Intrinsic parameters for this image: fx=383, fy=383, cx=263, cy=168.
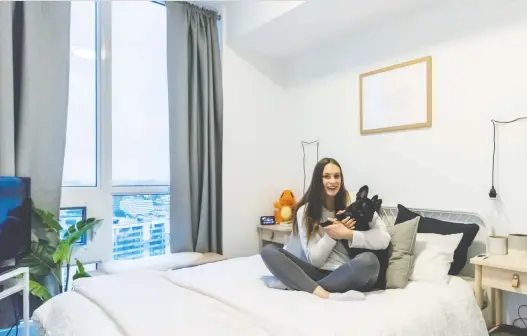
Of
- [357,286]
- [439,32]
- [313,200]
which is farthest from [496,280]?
[439,32]

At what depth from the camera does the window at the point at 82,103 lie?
287 centimetres

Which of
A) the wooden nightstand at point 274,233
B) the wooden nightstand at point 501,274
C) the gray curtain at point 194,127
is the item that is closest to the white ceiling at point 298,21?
the gray curtain at point 194,127

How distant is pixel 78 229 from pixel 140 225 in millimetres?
618

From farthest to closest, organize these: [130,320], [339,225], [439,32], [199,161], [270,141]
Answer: [270,141] → [199,161] → [439,32] → [339,225] → [130,320]

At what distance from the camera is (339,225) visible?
2.05 m

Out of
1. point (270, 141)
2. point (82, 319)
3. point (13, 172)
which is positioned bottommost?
point (82, 319)

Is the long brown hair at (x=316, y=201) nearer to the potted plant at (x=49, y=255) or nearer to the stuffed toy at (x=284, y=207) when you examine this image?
the stuffed toy at (x=284, y=207)

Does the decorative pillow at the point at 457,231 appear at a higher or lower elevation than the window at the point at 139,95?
lower

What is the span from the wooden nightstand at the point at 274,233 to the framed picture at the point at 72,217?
1479 millimetres

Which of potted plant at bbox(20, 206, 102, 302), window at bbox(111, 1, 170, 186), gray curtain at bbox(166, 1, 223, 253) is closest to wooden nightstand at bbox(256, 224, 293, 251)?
gray curtain at bbox(166, 1, 223, 253)

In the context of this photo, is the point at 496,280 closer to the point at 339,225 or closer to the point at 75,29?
the point at 339,225

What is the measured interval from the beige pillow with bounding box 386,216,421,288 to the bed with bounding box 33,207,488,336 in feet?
0.23

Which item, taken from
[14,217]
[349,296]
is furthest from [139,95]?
[349,296]

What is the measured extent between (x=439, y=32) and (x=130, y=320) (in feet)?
8.38
